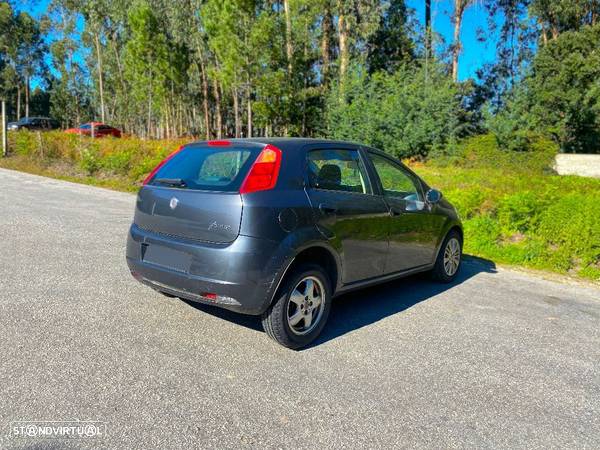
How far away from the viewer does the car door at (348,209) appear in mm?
4223

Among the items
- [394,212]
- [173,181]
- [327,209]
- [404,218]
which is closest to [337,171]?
[327,209]

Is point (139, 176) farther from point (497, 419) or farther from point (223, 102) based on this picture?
→ point (223, 102)

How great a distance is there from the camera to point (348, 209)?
4.44m

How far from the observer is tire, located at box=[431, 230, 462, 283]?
20.0 feet

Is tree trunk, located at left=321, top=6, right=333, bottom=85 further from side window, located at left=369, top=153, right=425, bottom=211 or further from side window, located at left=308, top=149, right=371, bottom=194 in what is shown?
side window, located at left=308, top=149, right=371, bottom=194

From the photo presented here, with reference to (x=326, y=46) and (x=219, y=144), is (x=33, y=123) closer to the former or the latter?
(x=326, y=46)

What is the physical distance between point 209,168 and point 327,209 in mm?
1082

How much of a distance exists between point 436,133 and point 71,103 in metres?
55.6

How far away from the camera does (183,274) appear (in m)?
3.88

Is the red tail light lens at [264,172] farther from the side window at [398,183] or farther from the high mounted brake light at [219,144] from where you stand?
the side window at [398,183]

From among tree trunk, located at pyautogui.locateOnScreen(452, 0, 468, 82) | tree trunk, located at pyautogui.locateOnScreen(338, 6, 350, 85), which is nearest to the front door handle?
tree trunk, located at pyautogui.locateOnScreen(338, 6, 350, 85)

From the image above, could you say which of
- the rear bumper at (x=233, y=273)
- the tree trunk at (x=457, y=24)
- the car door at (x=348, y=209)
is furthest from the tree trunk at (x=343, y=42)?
the rear bumper at (x=233, y=273)

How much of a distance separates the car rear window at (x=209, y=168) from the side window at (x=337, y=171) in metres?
0.59

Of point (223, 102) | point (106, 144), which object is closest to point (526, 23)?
point (223, 102)
